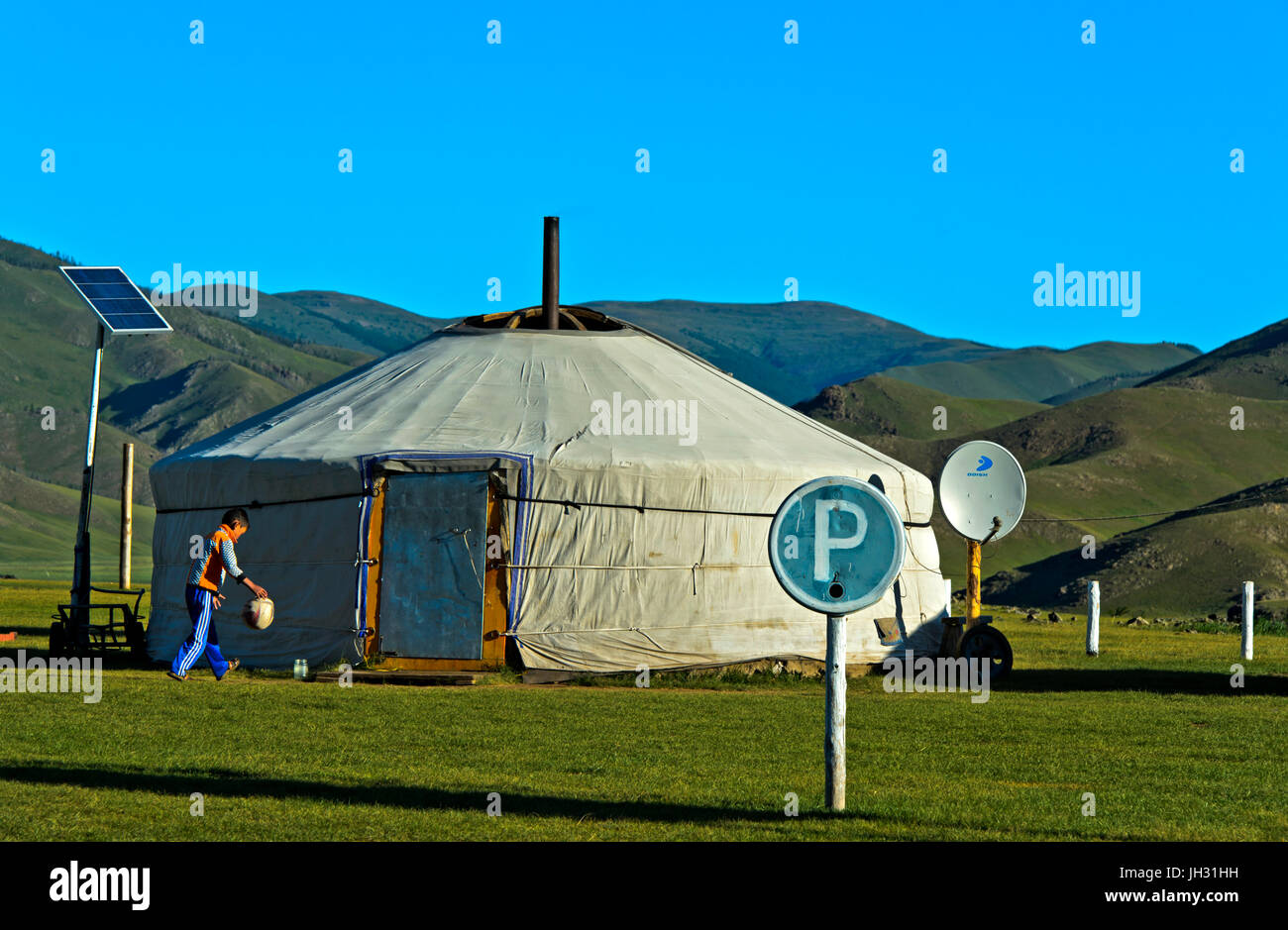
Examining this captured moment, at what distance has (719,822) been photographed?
6.63 m

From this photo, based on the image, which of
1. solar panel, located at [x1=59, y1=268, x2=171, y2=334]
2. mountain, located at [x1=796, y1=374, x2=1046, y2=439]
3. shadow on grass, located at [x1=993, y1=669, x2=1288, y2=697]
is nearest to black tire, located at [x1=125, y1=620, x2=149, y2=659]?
solar panel, located at [x1=59, y1=268, x2=171, y2=334]

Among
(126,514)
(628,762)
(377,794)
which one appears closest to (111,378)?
(126,514)

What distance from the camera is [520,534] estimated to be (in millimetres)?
14031

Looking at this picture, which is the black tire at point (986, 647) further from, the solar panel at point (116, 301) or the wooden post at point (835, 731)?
the solar panel at point (116, 301)

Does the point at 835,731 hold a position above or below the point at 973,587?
below

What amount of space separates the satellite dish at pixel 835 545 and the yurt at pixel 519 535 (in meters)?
7.20

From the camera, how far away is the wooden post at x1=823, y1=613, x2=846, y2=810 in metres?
6.86

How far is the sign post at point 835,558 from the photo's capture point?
6.86 m

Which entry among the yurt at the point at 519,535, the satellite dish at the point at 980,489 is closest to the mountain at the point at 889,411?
the satellite dish at the point at 980,489

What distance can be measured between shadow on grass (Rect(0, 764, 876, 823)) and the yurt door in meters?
5.91

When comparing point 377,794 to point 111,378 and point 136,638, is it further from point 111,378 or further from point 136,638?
point 111,378

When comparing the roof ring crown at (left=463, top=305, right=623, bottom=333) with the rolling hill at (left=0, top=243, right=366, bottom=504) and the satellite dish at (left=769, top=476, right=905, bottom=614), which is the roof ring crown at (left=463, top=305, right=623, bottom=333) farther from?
the rolling hill at (left=0, top=243, right=366, bottom=504)

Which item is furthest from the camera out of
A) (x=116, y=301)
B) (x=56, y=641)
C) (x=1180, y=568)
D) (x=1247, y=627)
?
(x=1180, y=568)

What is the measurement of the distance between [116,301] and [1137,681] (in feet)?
37.8
